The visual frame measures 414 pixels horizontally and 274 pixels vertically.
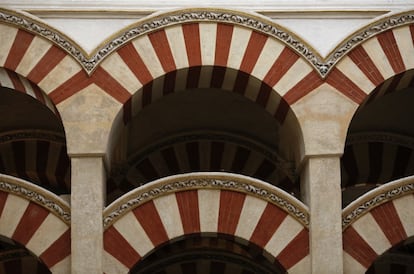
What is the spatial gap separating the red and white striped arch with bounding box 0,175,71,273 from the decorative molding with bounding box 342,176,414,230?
2.75m

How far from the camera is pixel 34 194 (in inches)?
513

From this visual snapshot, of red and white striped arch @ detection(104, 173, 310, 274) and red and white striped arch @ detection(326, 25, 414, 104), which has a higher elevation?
red and white striped arch @ detection(326, 25, 414, 104)

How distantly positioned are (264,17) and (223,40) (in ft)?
1.56

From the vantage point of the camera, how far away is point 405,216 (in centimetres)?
1295

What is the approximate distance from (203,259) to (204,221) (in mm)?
3599

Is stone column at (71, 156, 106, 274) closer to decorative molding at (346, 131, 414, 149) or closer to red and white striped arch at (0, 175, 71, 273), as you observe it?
red and white striped arch at (0, 175, 71, 273)

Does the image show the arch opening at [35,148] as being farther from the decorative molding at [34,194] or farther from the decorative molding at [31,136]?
the decorative molding at [34,194]

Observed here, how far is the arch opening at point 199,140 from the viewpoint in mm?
15398

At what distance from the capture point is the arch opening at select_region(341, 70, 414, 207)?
1541cm

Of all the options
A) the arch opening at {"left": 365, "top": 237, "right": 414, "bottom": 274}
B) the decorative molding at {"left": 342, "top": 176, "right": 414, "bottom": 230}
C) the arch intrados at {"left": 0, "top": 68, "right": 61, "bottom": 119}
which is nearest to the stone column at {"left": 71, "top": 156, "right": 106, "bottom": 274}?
the arch intrados at {"left": 0, "top": 68, "right": 61, "bottom": 119}

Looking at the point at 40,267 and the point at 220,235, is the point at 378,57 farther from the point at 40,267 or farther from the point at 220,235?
the point at 40,267

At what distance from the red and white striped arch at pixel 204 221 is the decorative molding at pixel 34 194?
1.39ft

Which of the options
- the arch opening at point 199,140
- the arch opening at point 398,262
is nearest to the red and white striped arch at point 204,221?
the arch opening at point 199,140

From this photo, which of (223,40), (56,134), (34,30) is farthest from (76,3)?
(56,134)
